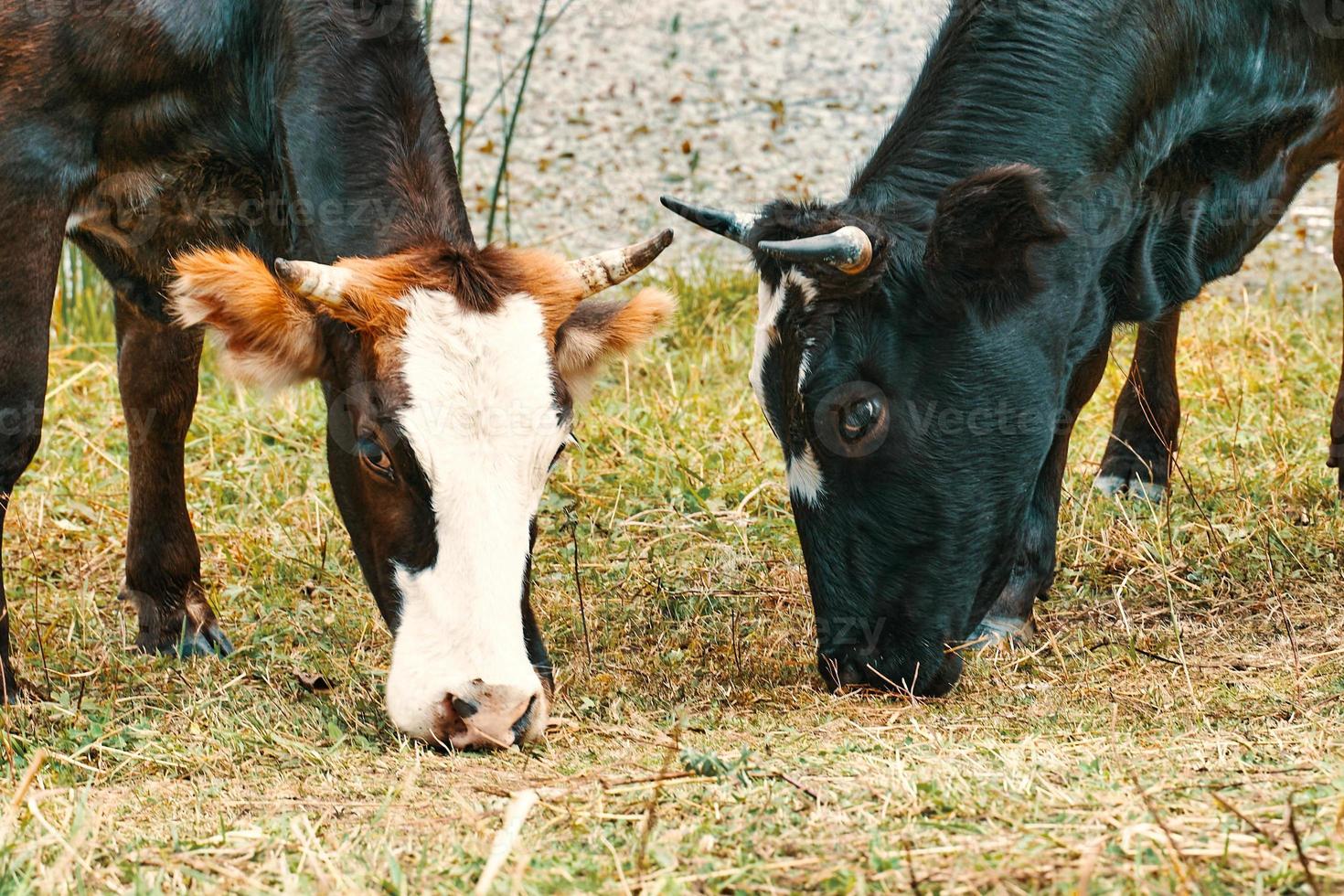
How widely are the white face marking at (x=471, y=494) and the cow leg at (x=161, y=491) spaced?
160cm

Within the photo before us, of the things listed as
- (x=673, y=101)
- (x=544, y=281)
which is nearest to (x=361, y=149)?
(x=544, y=281)

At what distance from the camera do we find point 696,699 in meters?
3.98

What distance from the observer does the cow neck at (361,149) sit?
157 inches

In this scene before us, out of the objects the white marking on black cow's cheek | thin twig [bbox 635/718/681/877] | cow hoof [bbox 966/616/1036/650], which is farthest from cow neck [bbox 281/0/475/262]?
cow hoof [bbox 966/616/1036/650]

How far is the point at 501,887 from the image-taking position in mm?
2408

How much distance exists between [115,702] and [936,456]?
2.15m

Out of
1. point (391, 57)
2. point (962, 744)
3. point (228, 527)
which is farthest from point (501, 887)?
point (228, 527)

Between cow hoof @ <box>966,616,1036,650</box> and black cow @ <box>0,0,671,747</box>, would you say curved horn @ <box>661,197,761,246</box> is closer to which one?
black cow @ <box>0,0,671,747</box>

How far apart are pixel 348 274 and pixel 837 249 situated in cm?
114

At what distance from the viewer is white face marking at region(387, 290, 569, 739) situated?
11.3ft

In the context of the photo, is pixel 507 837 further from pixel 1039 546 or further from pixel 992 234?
pixel 1039 546

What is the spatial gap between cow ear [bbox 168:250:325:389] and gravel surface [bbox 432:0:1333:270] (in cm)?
517

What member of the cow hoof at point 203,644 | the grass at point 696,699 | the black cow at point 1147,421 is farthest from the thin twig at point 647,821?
the black cow at point 1147,421

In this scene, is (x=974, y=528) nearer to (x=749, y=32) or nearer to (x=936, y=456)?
(x=936, y=456)
